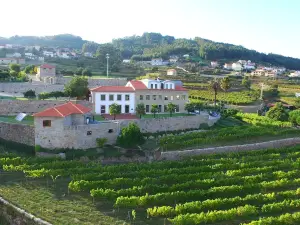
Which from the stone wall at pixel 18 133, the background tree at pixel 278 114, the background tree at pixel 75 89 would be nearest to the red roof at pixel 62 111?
the stone wall at pixel 18 133

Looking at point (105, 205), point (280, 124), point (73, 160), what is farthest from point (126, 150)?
point (280, 124)

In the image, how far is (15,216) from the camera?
764 inches

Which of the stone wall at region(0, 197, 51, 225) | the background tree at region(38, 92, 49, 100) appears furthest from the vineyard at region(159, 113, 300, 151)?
the background tree at region(38, 92, 49, 100)

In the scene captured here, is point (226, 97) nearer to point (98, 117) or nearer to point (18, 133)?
point (98, 117)

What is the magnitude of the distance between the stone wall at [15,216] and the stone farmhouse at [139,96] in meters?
19.7

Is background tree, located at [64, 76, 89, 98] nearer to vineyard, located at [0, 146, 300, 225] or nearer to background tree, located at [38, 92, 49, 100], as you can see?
background tree, located at [38, 92, 49, 100]

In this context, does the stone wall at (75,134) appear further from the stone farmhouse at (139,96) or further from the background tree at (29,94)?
the background tree at (29,94)

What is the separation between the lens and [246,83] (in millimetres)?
74375

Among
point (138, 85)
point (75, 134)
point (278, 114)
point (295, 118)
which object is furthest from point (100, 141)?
point (295, 118)

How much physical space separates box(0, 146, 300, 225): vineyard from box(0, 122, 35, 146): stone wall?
4252 mm

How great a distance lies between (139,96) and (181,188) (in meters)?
19.1

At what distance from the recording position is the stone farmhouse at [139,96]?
3906 cm

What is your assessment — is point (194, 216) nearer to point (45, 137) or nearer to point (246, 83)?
point (45, 137)

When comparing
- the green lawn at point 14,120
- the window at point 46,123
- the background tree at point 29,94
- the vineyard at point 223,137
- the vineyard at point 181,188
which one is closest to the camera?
the vineyard at point 181,188
